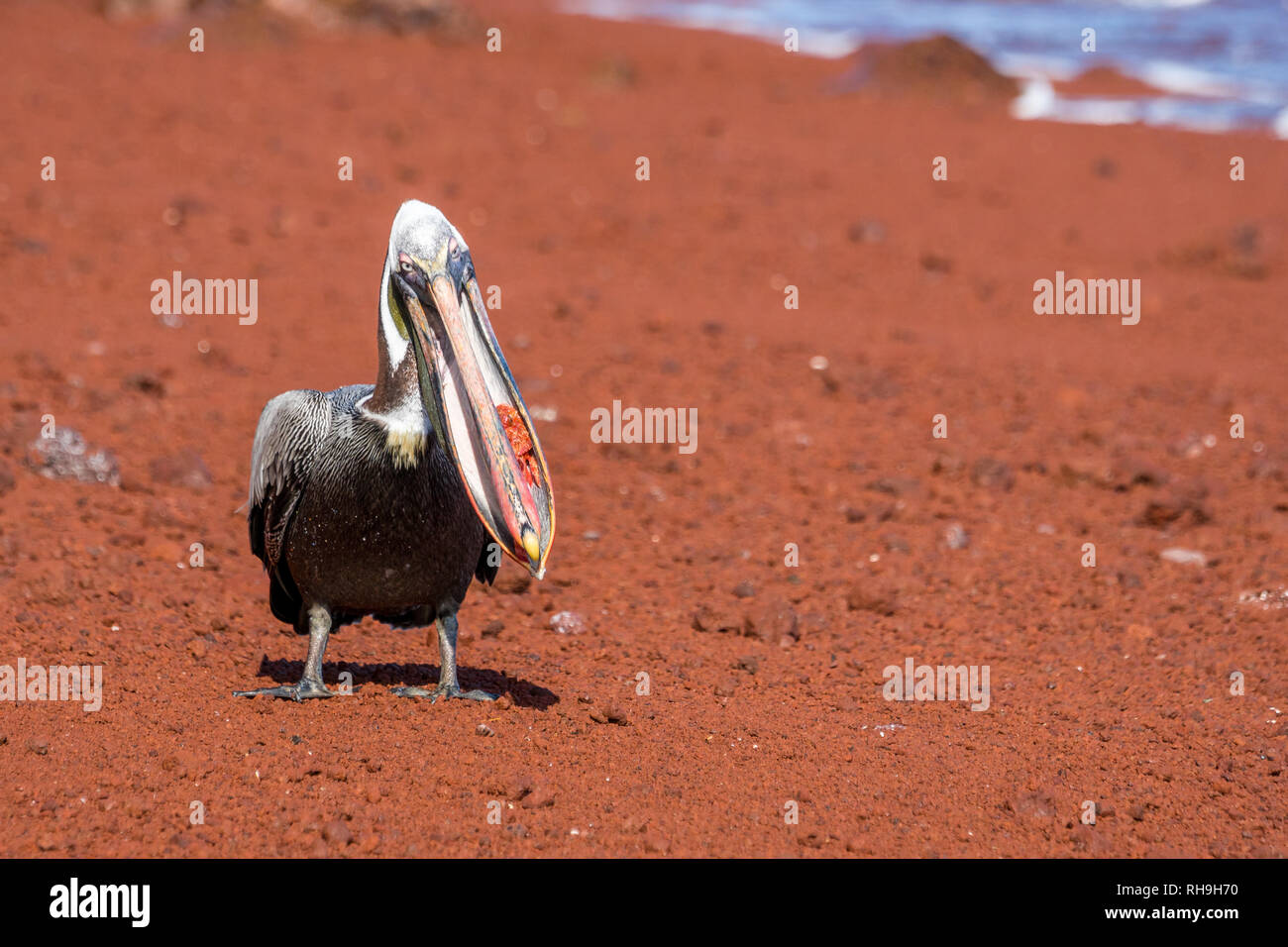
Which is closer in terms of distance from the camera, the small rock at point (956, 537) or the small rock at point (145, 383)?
the small rock at point (956, 537)

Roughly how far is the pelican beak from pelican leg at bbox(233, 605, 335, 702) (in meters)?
1.15

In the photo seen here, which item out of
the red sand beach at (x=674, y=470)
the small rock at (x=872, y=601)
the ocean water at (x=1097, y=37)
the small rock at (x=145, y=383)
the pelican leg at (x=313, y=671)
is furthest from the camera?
the ocean water at (x=1097, y=37)

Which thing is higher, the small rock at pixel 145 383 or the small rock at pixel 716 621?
the small rock at pixel 145 383

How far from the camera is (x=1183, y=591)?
24.9 feet

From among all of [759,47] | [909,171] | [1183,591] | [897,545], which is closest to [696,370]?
[897,545]

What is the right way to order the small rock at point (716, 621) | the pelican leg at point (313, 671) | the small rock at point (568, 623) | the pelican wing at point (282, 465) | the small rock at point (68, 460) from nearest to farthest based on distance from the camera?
1. the pelican wing at point (282, 465)
2. the pelican leg at point (313, 671)
3. the small rock at point (568, 623)
4. the small rock at point (716, 621)
5. the small rock at point (68, 460)

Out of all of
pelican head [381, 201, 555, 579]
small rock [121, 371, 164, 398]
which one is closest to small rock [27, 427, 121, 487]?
small rock [121, 371, 164, 398]

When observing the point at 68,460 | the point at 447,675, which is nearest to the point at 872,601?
the point at 447,675

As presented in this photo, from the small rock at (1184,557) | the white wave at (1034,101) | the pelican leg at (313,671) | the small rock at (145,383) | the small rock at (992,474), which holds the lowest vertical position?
the pelican leg at (313,671)

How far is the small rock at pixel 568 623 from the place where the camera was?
695 centimetres

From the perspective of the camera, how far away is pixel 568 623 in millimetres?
6996

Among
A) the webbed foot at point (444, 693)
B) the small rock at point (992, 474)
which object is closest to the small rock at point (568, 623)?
the webbed foot at point (444, 693)

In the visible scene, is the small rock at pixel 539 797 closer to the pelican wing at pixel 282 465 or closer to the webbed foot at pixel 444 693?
the webbed foot at pixel 444 693

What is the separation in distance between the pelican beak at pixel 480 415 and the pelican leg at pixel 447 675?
3.35 ft
